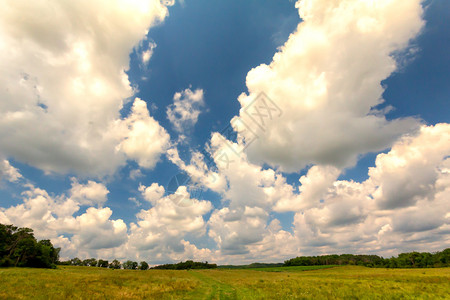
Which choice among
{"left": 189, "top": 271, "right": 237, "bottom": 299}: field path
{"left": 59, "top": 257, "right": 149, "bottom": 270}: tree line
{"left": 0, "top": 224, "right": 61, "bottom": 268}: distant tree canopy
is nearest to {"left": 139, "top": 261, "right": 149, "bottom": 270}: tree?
{"left": 59, "top": 257, "right": 149, "bottom": 270}: tree line

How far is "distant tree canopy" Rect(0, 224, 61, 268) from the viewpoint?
197ft

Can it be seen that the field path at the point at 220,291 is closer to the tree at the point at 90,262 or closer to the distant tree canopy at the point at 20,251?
the distant tree canopy at the point at 20,251

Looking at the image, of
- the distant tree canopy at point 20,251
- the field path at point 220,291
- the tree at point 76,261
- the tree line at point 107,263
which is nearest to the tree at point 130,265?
the tree line at point 107,263

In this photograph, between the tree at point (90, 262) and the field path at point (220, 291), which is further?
the tree at point (90, 262)

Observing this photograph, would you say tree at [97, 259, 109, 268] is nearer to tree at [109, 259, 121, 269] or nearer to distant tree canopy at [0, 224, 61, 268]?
tree at [109, 259, 121, 269]

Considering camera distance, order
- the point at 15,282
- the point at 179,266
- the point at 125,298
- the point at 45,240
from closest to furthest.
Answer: the point at 125,298
the point at 15,282
the point at 45,240
the point at 179,266

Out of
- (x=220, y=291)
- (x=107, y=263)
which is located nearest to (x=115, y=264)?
(x=107, y=263)

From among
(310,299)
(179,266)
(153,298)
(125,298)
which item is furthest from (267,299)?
(179,266)

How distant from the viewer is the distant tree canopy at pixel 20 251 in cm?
5996

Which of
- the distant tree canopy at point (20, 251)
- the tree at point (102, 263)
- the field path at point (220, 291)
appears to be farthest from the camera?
the tree at point (102, 263)

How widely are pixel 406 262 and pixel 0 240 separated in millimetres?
179445

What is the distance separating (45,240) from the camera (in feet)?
340

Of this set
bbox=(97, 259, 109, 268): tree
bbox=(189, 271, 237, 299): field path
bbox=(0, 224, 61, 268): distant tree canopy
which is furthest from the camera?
bbox=(97, 259, 109, 268): tree

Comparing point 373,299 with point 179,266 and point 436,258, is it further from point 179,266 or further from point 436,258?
point 179,266
